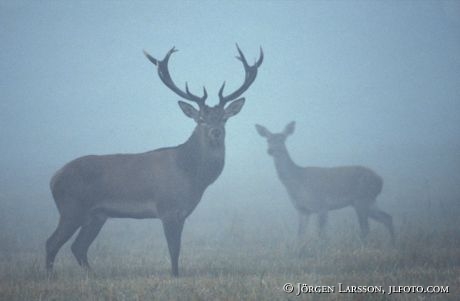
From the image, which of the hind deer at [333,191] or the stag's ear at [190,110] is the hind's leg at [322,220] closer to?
the hind deer at [333,191]

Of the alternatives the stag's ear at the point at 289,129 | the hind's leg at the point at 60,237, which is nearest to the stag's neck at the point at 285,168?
the stag's ear at the point at 289,129

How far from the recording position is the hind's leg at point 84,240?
8.40 meters

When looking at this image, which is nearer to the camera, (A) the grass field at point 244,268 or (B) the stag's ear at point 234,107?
(A) the grass field at point 244,268

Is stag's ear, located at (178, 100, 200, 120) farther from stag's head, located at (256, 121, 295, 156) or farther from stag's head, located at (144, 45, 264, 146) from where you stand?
stag's head, located at (256, 121, 295, 156)

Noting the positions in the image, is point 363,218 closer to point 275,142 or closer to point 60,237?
point 275,142

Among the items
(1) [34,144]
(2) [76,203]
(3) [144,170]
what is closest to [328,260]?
(3) [144,170]

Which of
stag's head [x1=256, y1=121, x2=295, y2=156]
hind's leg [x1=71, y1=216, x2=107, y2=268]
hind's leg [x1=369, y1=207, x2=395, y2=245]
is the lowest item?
hind's leg [x1=369, y1=207, x2=395, y2=245]

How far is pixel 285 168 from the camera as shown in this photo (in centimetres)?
1339

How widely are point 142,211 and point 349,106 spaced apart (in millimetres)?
81926

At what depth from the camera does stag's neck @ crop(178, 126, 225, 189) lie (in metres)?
8.39

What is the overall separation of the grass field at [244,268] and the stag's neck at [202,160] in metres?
1.41

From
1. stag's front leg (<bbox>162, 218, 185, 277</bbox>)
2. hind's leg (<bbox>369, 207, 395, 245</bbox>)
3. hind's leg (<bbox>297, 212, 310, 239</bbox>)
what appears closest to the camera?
stag's front leg (<bbox>162, 218, 185, 277</bbox>)

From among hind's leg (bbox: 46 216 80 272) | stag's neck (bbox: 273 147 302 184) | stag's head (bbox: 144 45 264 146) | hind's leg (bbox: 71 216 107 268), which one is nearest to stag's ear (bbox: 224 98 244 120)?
stag's head (bbox: 144 45 264 146)

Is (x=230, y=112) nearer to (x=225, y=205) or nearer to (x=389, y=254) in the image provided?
(x=389, y=254)
